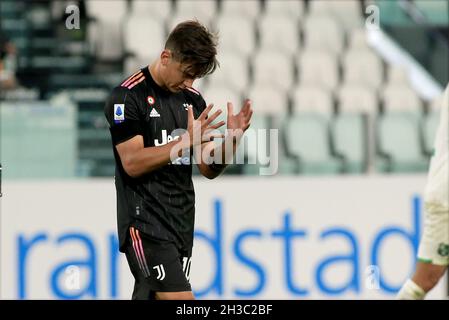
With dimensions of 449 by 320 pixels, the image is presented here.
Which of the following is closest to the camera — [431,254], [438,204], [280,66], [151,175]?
[151,175]

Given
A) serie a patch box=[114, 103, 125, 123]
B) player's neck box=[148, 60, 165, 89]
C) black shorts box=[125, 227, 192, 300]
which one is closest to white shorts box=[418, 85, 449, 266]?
black shorts box=[125, 227, 192, 300]

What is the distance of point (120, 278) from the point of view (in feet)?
30.2

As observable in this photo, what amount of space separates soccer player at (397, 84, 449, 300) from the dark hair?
1.12 m

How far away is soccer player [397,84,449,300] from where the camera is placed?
18.3 ft

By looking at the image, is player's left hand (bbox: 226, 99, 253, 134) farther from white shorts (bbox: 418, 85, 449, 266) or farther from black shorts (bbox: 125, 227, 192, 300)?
white shorts (bbox: 418, 85, 449, 266)

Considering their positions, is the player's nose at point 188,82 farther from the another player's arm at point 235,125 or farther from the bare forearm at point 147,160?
the bare forearm at point 147,160

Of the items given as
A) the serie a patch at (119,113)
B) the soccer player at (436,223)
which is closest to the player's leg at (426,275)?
the soccer player at (436,223)

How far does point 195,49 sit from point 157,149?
1.54ft

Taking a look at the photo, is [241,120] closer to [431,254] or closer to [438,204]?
[438,204]

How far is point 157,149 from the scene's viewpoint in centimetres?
519

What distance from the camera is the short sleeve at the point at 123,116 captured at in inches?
210

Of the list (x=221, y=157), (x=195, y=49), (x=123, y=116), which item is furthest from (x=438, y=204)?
(x=123, y=116)

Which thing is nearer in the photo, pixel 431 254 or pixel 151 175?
pixel 151 175
